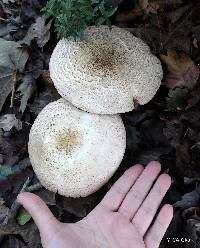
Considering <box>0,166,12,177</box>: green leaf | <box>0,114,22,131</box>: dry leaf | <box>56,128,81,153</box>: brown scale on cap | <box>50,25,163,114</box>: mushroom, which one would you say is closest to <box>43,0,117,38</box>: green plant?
<box>50,25,163,114</box>: mushroom

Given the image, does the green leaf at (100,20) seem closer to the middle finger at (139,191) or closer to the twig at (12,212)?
the middle finger at (139,191)

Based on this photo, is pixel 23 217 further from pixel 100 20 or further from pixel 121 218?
pixel 100 20

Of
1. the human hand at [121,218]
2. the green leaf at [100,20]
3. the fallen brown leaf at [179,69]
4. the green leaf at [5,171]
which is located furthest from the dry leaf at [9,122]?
the fallen brown leaf at [179,69]

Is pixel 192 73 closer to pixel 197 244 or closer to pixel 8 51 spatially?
pixel 197 244

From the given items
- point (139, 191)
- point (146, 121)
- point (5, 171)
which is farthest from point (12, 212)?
point (146, 121)

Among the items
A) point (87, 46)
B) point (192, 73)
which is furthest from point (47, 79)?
point (192, 73)

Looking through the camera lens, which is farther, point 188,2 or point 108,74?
point 188,2
